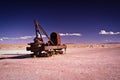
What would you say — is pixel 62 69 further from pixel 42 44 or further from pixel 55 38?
pixel 55 38

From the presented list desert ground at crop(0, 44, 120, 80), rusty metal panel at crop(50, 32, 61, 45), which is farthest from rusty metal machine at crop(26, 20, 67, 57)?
desert ground at crop(0, 44, 120, 80)

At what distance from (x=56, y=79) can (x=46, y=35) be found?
17.6 metres

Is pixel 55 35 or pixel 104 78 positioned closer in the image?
pixel 104 78

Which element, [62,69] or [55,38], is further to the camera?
[55,38]

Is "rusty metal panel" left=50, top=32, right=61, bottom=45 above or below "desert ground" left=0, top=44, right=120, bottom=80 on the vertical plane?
above

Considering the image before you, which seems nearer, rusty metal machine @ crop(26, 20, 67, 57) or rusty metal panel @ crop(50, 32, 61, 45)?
rusty metal machine @ crop(26, 20, 67, 57)

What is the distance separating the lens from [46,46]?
23.0 m

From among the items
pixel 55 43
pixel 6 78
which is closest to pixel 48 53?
pixel 55 43

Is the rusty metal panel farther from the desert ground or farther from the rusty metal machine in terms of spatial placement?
the desert ground

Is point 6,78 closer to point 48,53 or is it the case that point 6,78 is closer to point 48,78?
point 48,78

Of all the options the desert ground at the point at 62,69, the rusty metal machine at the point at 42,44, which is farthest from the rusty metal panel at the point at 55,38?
the desert ground at the point at 62,69

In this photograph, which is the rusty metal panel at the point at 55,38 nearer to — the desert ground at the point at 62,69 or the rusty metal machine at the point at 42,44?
the rusty metal machine at the point at 42,44

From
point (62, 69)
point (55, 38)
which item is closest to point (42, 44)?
point (55, 38)

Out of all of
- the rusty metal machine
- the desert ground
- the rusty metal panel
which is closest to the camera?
the desert ground
